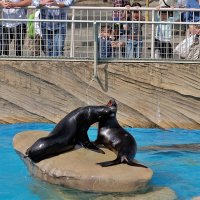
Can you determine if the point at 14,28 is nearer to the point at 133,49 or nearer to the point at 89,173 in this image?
the point at 133,49

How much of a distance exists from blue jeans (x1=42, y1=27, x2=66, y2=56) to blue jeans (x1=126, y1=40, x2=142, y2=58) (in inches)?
50.1

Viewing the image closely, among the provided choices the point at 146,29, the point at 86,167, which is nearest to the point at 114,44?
the point at 146,29

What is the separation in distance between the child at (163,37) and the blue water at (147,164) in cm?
152

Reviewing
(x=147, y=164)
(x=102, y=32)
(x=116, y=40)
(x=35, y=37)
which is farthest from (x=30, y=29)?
(x=147, y=164)

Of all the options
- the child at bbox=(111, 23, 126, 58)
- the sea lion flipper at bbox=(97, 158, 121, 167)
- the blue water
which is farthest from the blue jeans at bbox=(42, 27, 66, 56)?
the sea lion flipper at bbox=(97, 158, 121, 167)

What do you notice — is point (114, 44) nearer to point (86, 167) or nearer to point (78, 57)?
point (78, 57)

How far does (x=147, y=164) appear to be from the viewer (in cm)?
997

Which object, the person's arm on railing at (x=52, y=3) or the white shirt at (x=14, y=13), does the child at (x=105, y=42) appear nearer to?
the person's arm on railing at (x=52, y=3)

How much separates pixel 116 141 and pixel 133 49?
430 centimetres

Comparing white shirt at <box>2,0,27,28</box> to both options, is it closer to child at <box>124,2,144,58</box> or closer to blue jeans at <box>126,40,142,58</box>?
child at <box>124,2,144,58</box>

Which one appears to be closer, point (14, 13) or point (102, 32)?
point (102, 32)

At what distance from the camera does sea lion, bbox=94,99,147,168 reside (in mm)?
8398

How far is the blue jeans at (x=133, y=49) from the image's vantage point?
12.8 metres

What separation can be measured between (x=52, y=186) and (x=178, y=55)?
531cm
